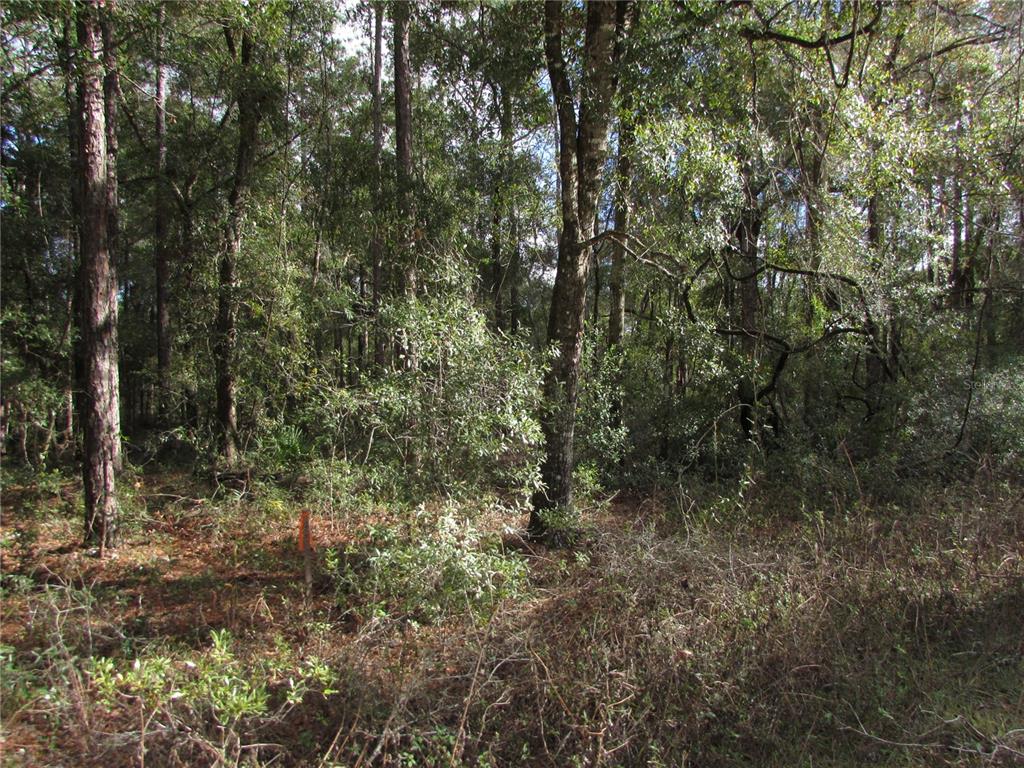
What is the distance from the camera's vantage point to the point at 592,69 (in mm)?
6996

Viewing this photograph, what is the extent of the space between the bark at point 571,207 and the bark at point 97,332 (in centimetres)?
524

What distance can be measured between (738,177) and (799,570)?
5.01m

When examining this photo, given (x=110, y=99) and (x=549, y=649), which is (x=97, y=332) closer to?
(x=110, y=99)

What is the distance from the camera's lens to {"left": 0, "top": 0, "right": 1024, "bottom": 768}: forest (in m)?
4.06

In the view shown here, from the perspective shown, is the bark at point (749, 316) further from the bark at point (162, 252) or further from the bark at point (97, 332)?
the bark at point (162, 252)

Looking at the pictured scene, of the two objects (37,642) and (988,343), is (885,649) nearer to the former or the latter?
(37,642)

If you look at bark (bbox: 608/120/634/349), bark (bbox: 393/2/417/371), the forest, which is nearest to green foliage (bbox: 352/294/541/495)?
the forest

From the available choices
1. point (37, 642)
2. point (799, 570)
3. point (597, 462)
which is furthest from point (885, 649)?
point (37, 642)

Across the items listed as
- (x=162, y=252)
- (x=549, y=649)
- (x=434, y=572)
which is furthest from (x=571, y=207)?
(x=162, y=252)

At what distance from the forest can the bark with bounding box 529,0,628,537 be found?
5 cm

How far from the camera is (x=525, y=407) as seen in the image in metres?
6.03

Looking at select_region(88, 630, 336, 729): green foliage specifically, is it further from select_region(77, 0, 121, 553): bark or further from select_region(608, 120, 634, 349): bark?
select_region(608, 120, 634, 349): bark

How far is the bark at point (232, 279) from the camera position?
32.9ft

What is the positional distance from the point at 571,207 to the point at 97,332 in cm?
592
